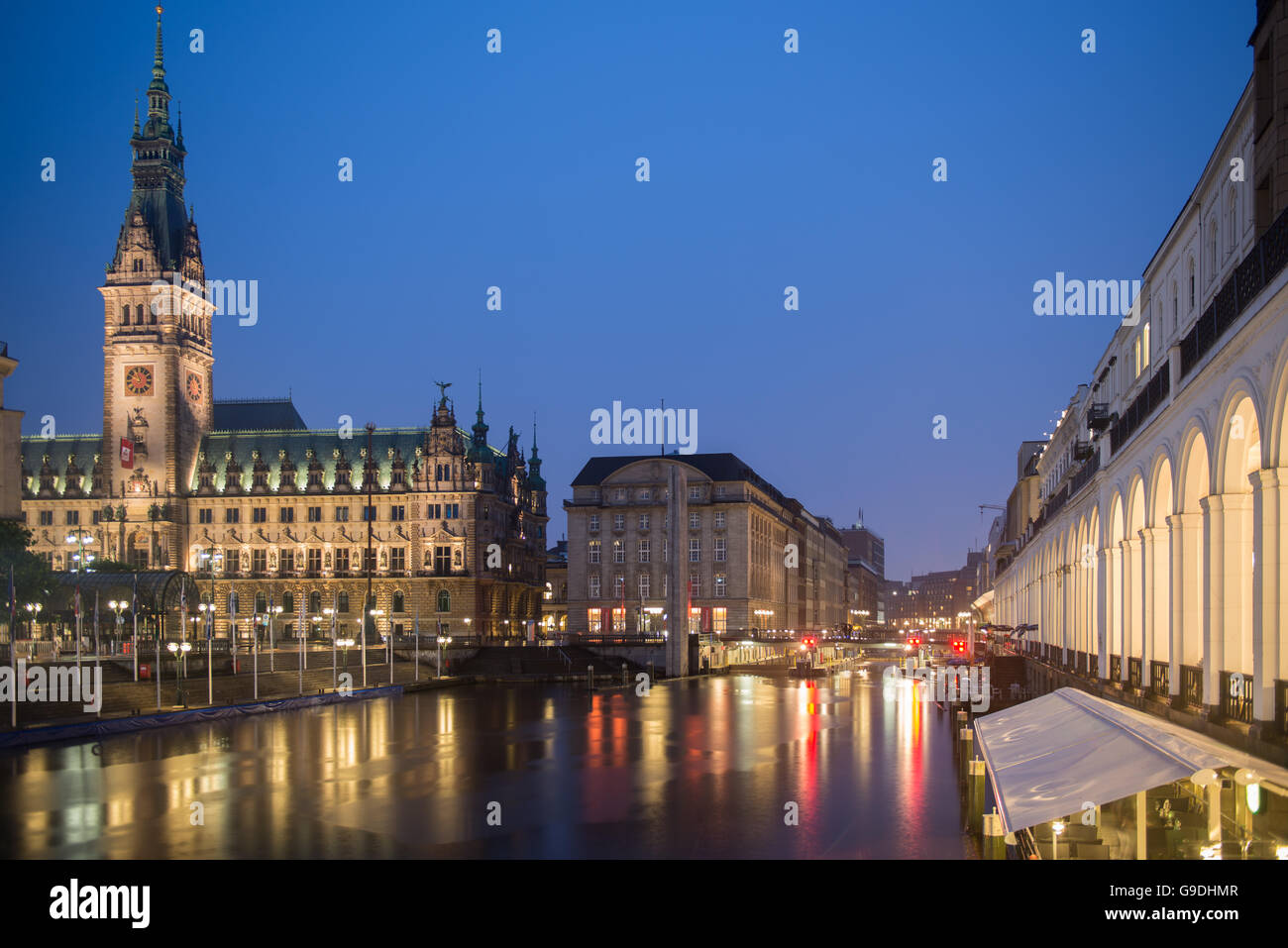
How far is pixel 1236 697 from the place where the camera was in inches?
890

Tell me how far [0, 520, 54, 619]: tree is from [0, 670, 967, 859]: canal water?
20.9 metres

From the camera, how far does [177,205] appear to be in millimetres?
144625

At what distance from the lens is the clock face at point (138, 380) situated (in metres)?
140

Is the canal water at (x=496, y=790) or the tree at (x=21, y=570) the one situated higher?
the tree at (x=21, y=570)

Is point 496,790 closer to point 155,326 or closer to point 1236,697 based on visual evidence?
point 1236,697

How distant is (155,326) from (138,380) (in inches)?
297

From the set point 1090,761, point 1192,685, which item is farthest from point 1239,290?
point 1192,685

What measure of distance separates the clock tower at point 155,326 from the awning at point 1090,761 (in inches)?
5315

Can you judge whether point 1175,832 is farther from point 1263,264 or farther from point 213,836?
point 213,836
